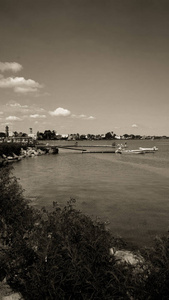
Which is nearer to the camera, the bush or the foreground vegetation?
the foreground vegetation

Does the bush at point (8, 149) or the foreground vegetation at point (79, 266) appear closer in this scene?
the foreground vegetation at point (79, 266)

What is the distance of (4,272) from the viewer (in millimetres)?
7125

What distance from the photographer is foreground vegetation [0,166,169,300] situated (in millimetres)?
4895

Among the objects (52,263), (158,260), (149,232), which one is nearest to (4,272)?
(52,263)

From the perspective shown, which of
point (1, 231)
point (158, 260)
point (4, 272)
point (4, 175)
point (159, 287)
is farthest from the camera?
point (4, 175)

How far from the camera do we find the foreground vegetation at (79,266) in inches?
193

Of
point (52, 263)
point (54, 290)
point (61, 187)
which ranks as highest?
point (52, 263)

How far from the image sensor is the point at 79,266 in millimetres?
5059

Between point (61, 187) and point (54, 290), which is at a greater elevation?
point (54, 290)

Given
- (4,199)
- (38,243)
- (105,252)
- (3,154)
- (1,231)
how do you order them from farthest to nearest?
(3,154) → (4,199) → (1,231) → (38,243) → (105,252)

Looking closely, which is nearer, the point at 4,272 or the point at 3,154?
the point at 4,272

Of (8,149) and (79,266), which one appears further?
(8,149)

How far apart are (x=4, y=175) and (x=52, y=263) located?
6.78 m

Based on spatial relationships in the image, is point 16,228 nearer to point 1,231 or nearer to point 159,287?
point 1,231
